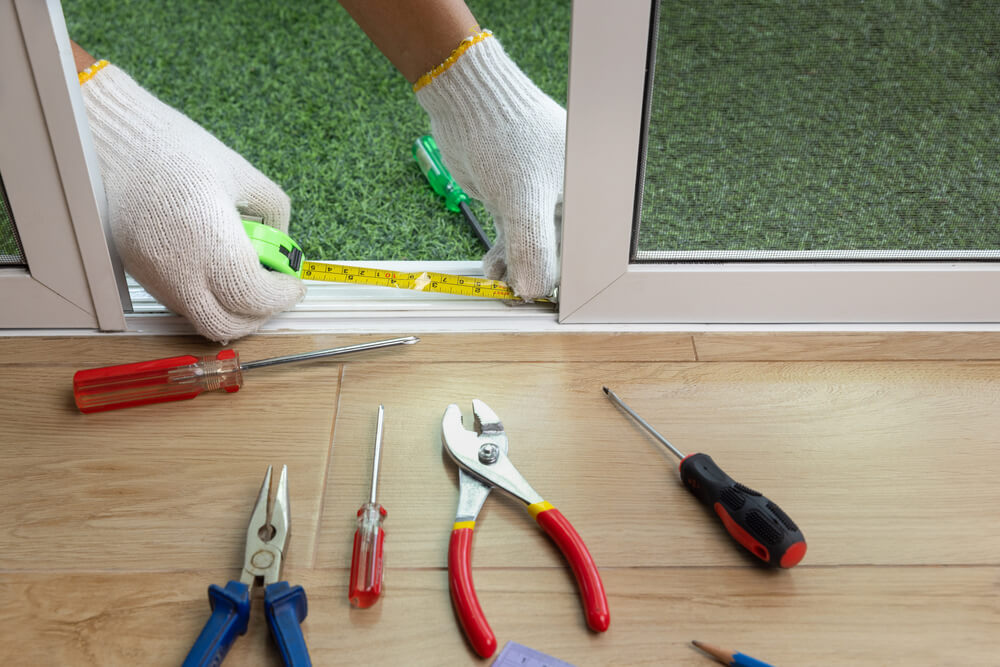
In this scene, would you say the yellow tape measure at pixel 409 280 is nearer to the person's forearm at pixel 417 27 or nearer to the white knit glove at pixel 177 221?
the white knit glove at pixel 177 221

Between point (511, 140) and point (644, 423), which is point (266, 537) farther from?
point (511, 140)

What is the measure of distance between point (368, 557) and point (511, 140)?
20.5 inches

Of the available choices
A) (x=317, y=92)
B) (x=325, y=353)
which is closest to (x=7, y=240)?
(x=325, y=353)

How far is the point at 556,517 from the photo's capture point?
74cm

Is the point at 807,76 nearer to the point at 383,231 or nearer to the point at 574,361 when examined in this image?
the point at 574,361

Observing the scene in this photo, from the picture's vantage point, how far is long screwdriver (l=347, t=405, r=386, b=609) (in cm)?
70

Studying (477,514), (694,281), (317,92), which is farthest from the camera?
(317,92)

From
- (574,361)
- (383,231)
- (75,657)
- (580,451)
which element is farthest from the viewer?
(383,231)

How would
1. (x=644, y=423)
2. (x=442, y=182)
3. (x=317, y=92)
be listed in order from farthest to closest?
1. (x=317, y=92)
2. (x=442, y=182)
3. (x=644, y=423)

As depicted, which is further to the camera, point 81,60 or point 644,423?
point 81,60

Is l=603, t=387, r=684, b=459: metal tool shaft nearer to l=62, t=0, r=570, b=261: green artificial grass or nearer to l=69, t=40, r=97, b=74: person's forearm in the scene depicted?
l=62, t=0, r=570, b=261: green artificial grass

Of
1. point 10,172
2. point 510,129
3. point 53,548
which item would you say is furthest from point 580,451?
point 10,172

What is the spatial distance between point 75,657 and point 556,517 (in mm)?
409

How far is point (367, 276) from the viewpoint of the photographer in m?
1.07
